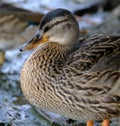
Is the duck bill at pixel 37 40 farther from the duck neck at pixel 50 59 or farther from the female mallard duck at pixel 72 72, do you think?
the duck neck at pixel 50 59

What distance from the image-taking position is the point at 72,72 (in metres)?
4.72

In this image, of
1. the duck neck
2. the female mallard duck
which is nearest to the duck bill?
the female mallard duck

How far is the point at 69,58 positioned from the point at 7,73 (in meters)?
2.13

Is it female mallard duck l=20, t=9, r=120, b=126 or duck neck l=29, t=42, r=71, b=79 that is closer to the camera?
female mallard duck l=20, t=9, r=120, b=126

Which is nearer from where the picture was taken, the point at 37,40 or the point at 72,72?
the point at 72,72

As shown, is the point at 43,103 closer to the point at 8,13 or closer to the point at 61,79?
the point at 61,79

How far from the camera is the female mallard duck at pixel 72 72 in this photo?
471 cm

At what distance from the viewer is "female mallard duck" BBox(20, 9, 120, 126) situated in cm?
471

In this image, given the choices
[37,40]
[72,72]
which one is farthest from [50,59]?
[72,72]

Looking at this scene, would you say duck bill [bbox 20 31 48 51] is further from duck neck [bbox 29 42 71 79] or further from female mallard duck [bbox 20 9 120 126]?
duck neck [bbox 29 42 71 79]

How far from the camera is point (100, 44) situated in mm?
4895

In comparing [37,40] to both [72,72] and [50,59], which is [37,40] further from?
[72,72]

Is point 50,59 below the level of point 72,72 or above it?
above

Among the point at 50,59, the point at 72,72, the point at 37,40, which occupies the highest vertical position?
the point at 37,40
